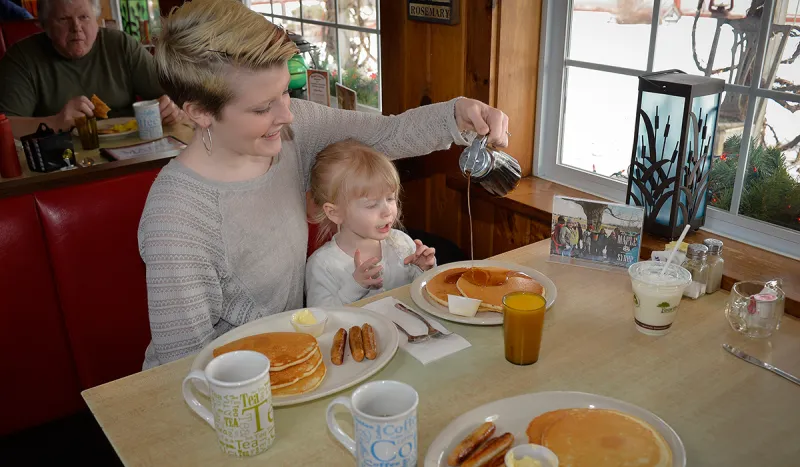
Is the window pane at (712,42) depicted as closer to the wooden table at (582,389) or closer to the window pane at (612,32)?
the window pane at (612,32)

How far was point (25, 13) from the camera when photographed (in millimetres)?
5023

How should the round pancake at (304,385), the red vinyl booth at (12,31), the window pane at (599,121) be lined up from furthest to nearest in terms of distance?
1. the red vinyl booth at (12,31)
2. the window pane at (599,121)
3. the round pancake at (304,385)

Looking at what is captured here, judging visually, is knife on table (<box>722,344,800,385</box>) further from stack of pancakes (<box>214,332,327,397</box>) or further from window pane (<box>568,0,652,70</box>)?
window pane (<box>568,0,652,70</box>)

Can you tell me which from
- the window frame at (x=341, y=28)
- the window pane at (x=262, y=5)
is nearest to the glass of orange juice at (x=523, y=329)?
the window frame at (x=341, y=28)

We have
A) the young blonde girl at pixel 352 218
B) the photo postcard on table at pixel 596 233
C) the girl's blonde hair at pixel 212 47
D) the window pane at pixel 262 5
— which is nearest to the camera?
the girl's blonde hair at pixel 212 47

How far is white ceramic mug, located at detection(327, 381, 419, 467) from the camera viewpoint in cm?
91

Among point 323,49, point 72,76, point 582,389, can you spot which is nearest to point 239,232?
point 582,389

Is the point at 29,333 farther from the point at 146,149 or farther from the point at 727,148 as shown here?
the point at 727,148

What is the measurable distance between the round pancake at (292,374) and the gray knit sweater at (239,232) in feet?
1.34

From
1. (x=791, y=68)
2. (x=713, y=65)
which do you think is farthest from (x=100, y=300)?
(x=791, y=68)

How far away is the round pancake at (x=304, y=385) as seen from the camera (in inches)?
45.7

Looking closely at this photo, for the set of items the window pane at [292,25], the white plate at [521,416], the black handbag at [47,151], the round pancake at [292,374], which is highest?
the window pane at [292,25]

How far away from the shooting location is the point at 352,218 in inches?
70.7

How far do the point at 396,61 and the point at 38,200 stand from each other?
132 centimetres
